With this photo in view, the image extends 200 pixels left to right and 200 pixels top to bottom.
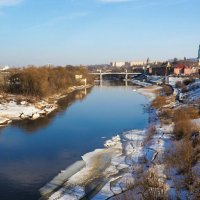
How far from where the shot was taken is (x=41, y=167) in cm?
1088

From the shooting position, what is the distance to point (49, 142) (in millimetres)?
14289

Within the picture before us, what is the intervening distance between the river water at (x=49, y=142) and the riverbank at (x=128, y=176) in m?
0.60

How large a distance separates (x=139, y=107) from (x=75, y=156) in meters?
14.1

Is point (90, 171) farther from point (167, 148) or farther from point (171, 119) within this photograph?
point (171, 119)

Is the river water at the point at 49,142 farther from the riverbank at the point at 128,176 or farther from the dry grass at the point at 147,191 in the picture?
the dry grass at the point at 147,191

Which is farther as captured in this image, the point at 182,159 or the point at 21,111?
the point at 21,111

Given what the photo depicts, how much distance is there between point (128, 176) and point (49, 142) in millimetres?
5481

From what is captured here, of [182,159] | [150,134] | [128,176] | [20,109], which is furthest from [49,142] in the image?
[20,109]

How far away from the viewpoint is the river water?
968 cm

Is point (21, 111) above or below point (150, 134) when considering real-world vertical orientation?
below

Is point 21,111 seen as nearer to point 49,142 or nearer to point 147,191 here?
point 49,142

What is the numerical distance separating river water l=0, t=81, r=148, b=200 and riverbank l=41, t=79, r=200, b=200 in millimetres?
597

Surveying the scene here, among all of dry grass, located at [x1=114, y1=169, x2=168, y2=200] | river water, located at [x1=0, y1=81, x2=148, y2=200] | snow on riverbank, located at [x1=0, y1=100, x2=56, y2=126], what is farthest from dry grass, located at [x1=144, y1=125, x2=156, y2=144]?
snow on riverbank, located at [x1=0, y1=100, x2=56, y2=126]

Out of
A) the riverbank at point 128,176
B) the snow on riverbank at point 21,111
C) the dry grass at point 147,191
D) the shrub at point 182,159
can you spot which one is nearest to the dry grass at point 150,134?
the riverbank at point 128,176
